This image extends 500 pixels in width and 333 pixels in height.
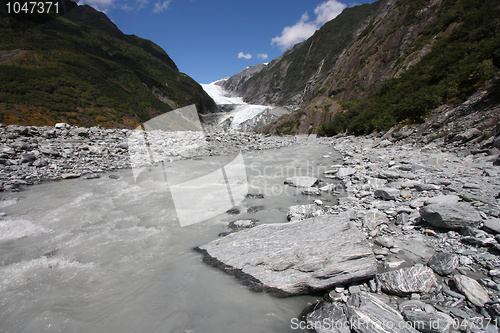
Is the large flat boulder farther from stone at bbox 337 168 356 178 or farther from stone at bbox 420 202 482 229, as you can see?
stone at bbox 337 168 356 178

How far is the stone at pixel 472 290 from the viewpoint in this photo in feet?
7.88

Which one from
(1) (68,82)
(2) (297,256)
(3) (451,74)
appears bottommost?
(2) (297,256)

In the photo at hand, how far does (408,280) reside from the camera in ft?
9.45

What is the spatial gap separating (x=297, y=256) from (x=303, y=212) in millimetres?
2435

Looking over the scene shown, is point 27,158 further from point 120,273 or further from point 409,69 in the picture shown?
point 409,69

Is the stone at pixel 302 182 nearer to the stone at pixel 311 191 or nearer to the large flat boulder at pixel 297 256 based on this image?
the stone at pixel 311 191

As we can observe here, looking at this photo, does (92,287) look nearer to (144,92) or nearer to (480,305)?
(480,305)

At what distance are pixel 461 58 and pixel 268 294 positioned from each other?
20.7 metres

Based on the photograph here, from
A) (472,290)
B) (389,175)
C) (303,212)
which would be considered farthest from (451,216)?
(389,175)

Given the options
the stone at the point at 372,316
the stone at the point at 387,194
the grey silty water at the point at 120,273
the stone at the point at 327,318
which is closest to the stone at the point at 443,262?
the stone at the point at 372,316

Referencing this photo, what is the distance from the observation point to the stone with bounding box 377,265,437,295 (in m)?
2.77

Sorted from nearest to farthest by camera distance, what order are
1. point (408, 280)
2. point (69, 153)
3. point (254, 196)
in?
point (408, 280) < point (254, 196) < point (69, 153)

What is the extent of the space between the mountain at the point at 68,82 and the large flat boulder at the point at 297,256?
26970mm

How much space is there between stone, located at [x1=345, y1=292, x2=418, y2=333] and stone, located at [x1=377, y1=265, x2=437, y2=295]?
0.29 m
